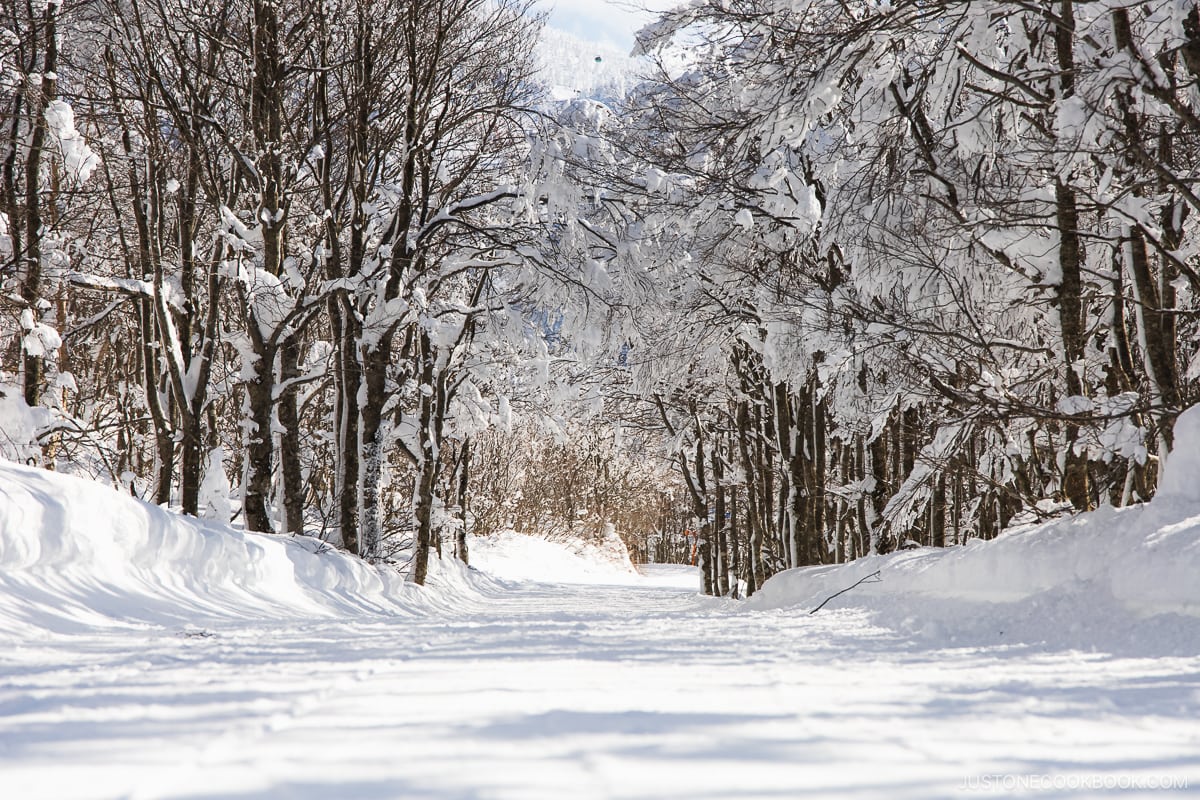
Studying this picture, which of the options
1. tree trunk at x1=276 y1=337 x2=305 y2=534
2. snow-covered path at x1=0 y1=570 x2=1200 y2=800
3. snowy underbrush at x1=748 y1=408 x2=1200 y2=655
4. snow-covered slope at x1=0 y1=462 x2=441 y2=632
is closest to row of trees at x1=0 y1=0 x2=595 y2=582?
tree trunk at x1=276 y1=337 x2=305 y2=534

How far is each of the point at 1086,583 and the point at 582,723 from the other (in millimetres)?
3963

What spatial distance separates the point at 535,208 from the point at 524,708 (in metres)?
7.58

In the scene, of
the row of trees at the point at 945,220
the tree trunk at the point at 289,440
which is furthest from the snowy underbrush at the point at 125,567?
the row of trees at the point at 945,220

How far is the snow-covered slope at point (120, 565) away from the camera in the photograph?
5.14 meters

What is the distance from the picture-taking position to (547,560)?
35469mm

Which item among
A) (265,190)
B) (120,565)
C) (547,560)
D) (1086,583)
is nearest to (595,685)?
(1086,583)

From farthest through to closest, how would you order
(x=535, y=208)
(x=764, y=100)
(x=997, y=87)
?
(x=535, y=208) → (x=997, y=87) → (x=764, y=100)

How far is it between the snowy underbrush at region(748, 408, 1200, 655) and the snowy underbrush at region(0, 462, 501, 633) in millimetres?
5110

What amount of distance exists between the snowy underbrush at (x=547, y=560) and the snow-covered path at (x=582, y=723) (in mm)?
23253

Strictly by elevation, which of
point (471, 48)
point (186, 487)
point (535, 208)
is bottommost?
point (186, 487)

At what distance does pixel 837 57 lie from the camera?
532 centimetres

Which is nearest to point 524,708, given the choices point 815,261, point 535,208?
point 535,208

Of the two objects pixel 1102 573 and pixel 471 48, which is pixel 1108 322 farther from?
pixel 471 48

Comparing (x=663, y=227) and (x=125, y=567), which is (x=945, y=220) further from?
(x=125, y=567)
